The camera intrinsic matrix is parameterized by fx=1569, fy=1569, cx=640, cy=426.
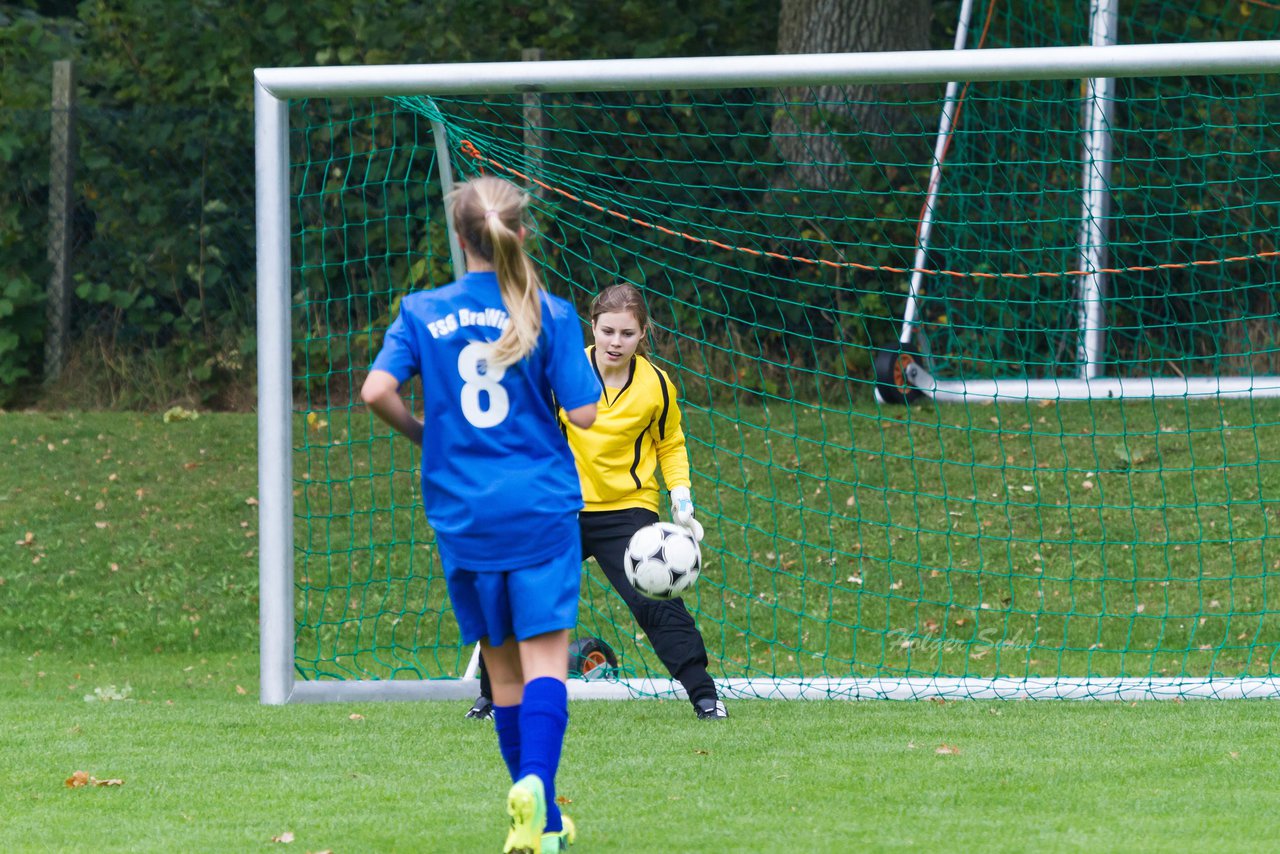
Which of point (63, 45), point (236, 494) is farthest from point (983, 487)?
point (63, 45)

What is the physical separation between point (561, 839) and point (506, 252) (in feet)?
4.34

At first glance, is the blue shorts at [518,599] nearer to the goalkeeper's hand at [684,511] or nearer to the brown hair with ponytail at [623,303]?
the goalkeeper's hand at [684,511]

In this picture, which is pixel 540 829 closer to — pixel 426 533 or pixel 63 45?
pixel 426 533

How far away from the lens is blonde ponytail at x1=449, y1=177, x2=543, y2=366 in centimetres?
341

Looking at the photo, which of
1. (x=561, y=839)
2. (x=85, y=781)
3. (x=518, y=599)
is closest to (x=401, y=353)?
(x=518, y=599)

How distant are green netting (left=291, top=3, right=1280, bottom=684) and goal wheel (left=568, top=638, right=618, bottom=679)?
0.76 metres

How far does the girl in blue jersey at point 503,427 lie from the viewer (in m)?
3.44

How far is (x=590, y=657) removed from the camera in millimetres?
6434

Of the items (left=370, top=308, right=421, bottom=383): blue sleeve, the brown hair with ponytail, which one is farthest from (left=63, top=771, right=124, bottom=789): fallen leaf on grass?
the brown hair with ponytail

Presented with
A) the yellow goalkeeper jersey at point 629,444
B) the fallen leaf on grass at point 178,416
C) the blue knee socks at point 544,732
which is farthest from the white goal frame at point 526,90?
the fallen leaf on grass at point 178,416

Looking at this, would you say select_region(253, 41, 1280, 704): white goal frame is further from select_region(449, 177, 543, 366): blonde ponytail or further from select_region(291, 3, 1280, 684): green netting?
select_region(449, 177, 543, 366): blonde ponytail

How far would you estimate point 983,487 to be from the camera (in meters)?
8.98

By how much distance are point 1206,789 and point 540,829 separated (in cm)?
190

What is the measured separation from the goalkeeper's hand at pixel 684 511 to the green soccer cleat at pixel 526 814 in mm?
1792
